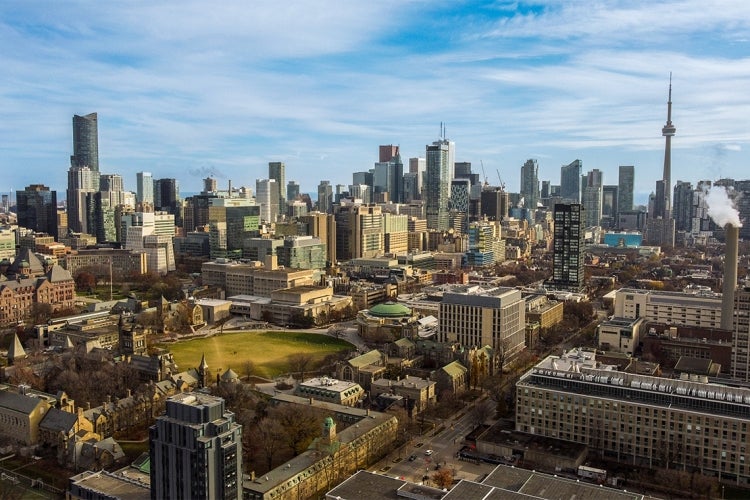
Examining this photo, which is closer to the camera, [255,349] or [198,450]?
[198,450]

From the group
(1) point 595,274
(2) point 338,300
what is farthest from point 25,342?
(1) point 595,274

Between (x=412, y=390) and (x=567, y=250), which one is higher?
(x=567, y=250)

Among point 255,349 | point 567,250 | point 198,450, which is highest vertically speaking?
point 567,250

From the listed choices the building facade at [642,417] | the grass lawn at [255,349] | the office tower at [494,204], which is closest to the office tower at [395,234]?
the office tower at [494,204]

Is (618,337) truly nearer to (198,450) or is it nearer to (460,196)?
(198,450)

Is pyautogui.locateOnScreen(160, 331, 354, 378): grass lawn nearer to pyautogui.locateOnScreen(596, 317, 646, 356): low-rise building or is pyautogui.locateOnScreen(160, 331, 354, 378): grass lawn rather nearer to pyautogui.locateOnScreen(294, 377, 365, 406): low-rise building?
pyautogui.locateOnScreen(294, 377, 365, 406): low-rise building

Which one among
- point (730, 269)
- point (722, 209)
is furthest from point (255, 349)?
point (722, 209)
